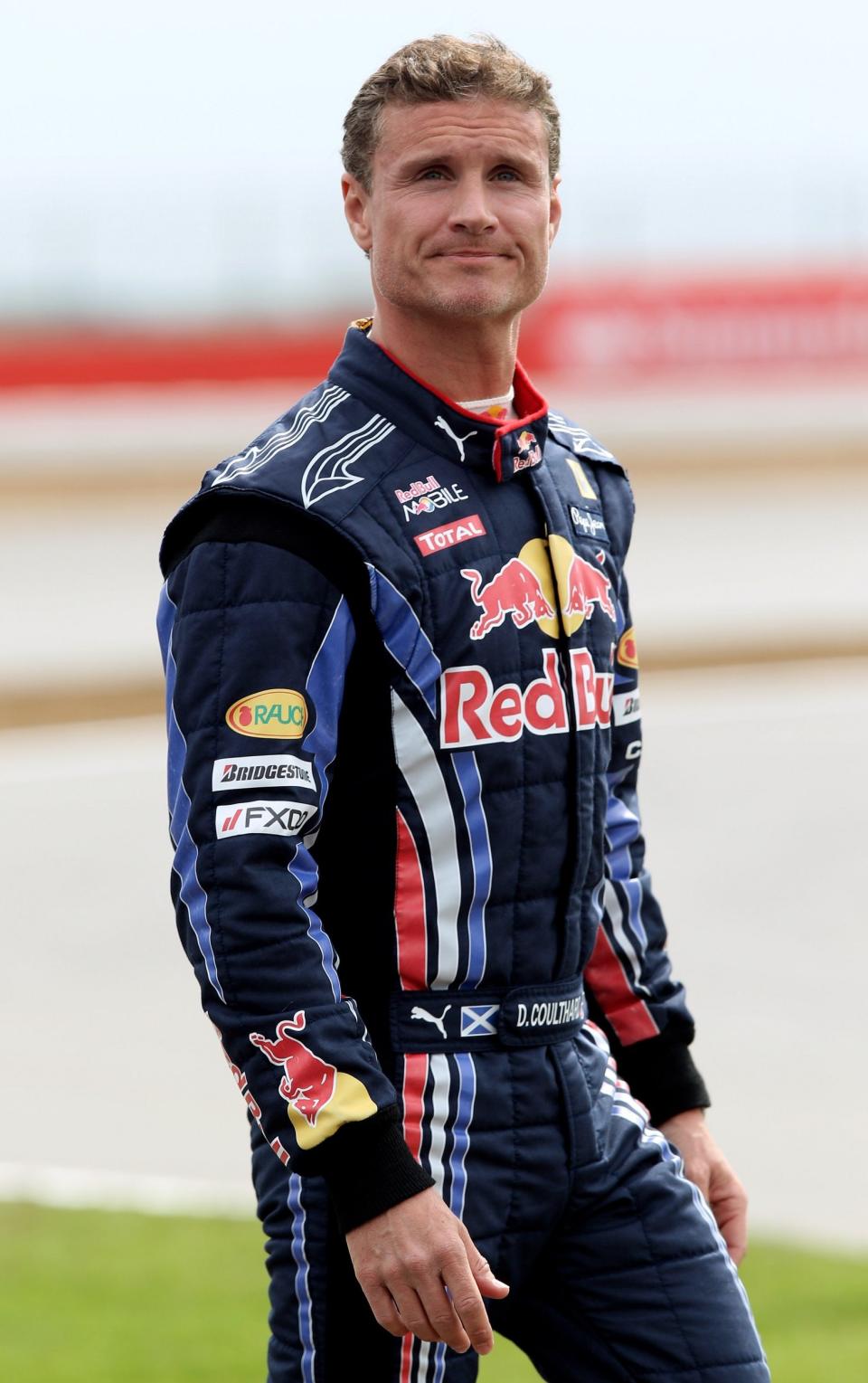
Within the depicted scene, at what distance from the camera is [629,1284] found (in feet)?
7.51

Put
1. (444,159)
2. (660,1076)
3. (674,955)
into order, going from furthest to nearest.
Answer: (674,955), (660,1076), (444,159)

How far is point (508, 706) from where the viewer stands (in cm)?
222

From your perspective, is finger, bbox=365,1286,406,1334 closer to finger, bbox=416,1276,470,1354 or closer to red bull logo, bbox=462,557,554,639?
finger, bbox=416,1276,470,1354

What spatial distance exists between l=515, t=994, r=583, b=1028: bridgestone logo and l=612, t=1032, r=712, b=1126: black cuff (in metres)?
0.30

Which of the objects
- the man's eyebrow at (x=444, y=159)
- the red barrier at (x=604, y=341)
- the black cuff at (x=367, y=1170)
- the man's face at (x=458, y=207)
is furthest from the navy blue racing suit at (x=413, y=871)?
the red barrier at (x=604, y=341)

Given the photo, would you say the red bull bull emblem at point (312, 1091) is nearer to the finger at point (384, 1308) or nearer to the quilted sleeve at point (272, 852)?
the quilted sleeve at point (272, 852)

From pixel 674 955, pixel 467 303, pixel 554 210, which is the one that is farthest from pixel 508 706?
pixel 674 955

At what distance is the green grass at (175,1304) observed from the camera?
3752 millimetres

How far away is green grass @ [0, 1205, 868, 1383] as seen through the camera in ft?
12.3

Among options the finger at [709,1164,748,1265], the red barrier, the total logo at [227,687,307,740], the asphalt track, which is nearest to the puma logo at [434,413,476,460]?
the total logo at [227,687,307,740]

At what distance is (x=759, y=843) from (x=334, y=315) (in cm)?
1829

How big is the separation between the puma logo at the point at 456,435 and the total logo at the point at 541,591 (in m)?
0.13

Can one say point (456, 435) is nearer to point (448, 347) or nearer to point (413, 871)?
point (448, 347)

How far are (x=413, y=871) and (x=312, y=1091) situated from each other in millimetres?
293
